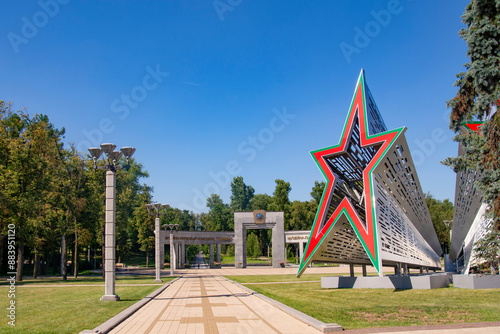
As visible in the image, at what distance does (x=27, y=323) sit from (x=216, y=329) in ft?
17.3

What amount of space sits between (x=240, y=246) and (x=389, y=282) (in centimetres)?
4136

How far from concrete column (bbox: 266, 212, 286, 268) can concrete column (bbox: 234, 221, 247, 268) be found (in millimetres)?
4474

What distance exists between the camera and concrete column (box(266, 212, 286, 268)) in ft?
202

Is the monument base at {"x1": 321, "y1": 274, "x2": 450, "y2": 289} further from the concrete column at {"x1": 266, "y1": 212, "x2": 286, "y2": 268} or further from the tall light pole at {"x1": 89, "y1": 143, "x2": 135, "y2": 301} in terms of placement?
the concrete column at {"x1": 266, "y1": 212, "x2": 286, "y2": 268}

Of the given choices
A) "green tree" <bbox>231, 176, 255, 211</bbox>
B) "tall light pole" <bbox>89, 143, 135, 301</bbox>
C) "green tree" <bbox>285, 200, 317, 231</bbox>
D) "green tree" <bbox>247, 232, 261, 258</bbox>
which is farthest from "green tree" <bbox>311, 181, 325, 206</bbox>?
"tall light pole" <bbox>89, 143, 135, 301</bbox>

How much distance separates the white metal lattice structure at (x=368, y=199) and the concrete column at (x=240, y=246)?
123ft

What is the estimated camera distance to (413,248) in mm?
23797

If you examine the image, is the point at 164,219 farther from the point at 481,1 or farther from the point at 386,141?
the point at 481,1

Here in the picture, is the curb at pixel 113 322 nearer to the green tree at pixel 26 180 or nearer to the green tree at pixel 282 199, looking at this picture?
the green tree at pixel 26 180

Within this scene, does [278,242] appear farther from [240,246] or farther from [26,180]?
[26,180]

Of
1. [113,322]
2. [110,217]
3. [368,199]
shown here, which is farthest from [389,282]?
[113,322]

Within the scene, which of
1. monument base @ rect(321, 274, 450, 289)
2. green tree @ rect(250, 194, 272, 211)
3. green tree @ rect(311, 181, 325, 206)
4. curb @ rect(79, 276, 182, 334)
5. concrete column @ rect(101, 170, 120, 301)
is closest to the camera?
curb @ rect(79, 276, 182, 334)

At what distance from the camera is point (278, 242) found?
2450 inches

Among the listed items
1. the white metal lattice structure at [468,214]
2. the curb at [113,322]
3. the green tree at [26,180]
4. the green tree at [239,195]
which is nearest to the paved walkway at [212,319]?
the curb at [113,322]
